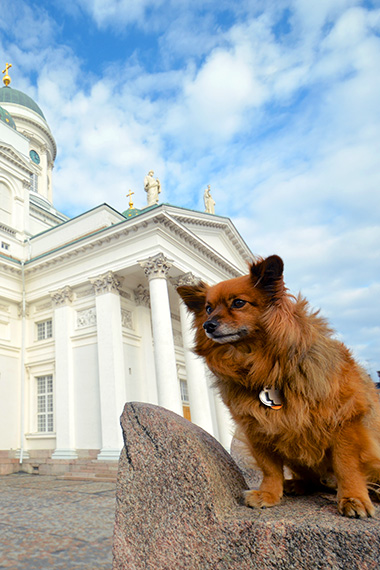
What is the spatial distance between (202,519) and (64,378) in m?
18.3

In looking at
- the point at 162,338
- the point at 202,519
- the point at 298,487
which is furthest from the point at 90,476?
the point at 202,519

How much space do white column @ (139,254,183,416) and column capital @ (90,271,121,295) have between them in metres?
1.92

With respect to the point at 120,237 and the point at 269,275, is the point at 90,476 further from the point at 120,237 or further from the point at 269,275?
the point at 269,275

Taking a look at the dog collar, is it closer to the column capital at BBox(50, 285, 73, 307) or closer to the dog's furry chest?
the dog's furry chest

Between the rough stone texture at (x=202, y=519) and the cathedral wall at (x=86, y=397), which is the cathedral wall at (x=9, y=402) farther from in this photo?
the rough stone texture at (x=202, y=519)

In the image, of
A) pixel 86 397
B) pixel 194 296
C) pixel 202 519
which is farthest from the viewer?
pixel 86 397

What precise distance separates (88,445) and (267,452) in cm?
1754

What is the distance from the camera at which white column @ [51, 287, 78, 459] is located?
18172mm

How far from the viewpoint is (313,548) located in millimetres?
1744

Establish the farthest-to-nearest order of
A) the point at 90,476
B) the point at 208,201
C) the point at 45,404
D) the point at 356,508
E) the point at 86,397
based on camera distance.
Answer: the point at 208,201, the point at 45,404, the point at 86,397, the point at 90,476, the point at 356,508

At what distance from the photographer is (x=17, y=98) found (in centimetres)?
3572

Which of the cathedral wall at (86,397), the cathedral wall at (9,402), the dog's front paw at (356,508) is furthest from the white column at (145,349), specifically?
the dog's front paw at (356,508)

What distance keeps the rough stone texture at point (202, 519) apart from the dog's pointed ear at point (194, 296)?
2.36ft

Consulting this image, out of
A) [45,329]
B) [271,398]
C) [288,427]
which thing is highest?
[45,329]
